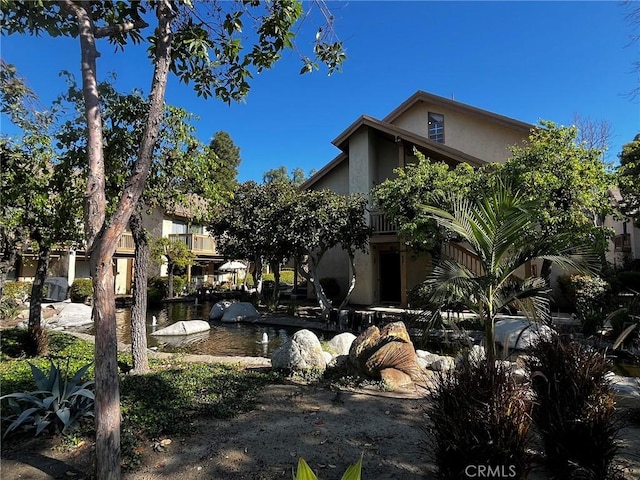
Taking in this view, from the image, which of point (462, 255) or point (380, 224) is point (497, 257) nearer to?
point (462, 255)

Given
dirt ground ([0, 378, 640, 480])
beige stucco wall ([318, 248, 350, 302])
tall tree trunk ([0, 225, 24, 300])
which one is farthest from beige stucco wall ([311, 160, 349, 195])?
dirt ground ([0, 378, 640, 480])

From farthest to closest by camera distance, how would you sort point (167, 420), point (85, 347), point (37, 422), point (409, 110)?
point (409, 110) → point (85, 347) → point (167, 420) → point (37, 422)

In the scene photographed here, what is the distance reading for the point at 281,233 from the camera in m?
14.8

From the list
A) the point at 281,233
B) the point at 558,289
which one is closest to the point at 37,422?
the point at 281,233

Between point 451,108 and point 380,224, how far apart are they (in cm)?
733

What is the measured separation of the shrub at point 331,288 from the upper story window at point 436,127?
9.44 m

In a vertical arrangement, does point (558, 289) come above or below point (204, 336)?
above

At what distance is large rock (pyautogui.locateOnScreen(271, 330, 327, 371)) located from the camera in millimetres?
7234

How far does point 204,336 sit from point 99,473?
11.1 m

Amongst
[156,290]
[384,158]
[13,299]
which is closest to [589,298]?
[384,158]

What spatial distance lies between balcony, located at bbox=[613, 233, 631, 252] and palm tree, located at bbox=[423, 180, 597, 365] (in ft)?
88.8

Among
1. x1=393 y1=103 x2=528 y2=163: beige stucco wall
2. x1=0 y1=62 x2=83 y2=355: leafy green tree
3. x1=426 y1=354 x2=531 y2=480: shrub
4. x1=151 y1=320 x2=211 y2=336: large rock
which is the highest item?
x1=393 y1=103 x2=528 y2=163: beige stucco wall

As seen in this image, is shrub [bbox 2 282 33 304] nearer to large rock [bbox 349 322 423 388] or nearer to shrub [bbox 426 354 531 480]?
large rock [bbox 349 322 423 388]

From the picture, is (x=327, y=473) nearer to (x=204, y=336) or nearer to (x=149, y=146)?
(x=149, y=146)
